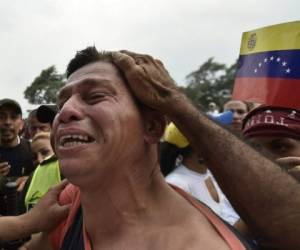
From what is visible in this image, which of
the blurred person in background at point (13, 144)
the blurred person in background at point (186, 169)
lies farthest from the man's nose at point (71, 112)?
→ the blurred person in background at point (13, 144)

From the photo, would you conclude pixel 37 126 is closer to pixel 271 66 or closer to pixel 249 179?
pixel 271 66

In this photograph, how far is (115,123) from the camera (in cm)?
161

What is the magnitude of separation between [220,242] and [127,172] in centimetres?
42

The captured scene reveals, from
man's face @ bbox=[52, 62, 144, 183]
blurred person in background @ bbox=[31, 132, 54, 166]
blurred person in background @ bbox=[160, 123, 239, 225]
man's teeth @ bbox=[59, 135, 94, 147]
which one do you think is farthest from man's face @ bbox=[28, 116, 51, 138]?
man's teeth @ bbox=[59, 135, 94, 147]

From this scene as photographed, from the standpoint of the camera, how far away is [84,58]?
5.92 feet

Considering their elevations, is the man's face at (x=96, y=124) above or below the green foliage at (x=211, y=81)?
below

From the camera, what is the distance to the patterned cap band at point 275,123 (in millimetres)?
2299

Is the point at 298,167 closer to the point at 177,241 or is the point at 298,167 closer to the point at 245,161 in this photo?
the point at 245,161

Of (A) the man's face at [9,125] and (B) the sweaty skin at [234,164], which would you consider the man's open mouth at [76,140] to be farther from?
(A) the man's face at [9,125]

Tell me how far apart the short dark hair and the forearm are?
1.35ft

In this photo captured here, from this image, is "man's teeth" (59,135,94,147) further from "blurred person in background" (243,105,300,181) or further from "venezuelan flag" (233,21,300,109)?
"venezuelan flag" (233,21,300,109)

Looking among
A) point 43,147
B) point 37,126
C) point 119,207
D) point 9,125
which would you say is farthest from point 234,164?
point 9,125

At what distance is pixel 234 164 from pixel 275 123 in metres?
0.82

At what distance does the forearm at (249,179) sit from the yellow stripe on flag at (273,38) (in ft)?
3.32
